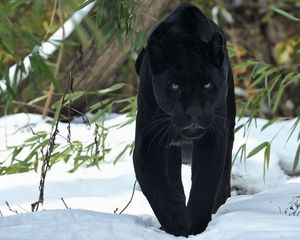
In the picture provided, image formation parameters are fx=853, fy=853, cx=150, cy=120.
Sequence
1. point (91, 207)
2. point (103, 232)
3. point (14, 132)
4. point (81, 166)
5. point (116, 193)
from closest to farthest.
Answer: point (103, 232) → point (91, 207) → point (116, 193) → point (81, 166) → point (14, 132)

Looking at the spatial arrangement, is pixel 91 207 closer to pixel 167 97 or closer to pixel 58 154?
pixel 58 154

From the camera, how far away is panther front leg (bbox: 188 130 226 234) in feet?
9.77

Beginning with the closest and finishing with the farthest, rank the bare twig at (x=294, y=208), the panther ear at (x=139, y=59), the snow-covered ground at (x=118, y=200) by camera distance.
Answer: the snow-covered ground at (x=118, y=200), the bare twig at (x=294, y=208), the panther ear at (x=139, y=59)

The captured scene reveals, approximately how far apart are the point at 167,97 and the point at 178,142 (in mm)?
263

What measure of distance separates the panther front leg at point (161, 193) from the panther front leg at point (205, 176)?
0.04 metres

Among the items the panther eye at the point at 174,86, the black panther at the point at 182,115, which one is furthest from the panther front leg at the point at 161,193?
the panther eye at the point at 174,86

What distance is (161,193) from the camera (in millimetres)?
2990

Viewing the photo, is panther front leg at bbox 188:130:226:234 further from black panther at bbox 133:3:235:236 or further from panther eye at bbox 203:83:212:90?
panther eye at bbox 203:83:212:90

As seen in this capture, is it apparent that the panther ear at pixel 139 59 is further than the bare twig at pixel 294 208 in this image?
Yes

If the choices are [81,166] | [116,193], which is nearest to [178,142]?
[116,193]

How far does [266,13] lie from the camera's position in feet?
28.9

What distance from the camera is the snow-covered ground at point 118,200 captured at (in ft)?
8.75

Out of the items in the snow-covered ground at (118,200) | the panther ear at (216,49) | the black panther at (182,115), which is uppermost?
the panther ear at (216,49)

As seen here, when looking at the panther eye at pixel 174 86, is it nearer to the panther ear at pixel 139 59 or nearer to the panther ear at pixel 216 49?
the panther ear at pixel 216 49
